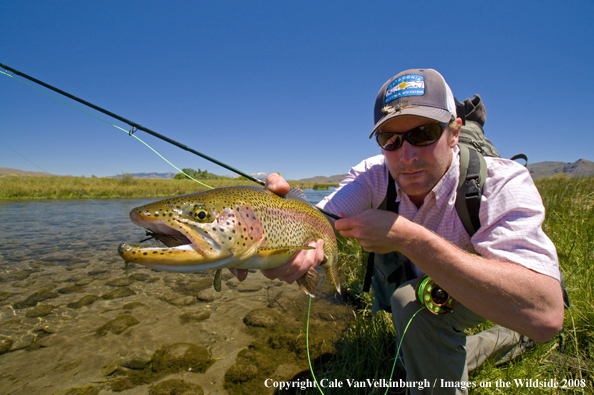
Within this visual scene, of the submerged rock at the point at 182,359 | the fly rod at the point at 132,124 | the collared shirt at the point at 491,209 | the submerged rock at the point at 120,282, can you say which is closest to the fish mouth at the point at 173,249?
the fly rod at the point at 132,124

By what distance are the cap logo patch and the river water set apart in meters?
3.09

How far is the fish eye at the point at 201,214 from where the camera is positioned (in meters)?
1.78

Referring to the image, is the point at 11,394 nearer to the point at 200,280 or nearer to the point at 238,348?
the point at 238,348

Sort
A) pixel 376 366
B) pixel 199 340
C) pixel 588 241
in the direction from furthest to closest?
pixel 588 241
pixel 199 340
pixel 376 366

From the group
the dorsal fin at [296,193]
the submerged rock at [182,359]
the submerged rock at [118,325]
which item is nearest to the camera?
the dorsal fin at [296,193]

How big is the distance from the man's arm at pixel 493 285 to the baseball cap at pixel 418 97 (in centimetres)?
107

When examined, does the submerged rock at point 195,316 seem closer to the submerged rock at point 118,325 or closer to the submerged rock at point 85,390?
the submerged rock at point 118,325

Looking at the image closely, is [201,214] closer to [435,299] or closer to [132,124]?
[435,299]

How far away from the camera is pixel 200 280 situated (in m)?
6.14

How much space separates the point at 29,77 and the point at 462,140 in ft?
16.5

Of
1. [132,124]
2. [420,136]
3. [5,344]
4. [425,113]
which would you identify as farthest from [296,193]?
[5,344]

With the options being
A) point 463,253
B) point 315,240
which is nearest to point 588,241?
point 463,253

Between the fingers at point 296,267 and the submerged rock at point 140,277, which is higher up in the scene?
the fingers at point 296,267

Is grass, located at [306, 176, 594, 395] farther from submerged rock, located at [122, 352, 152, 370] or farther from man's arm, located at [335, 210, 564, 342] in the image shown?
submerged rock, located at [122, 352, 152, 370]
